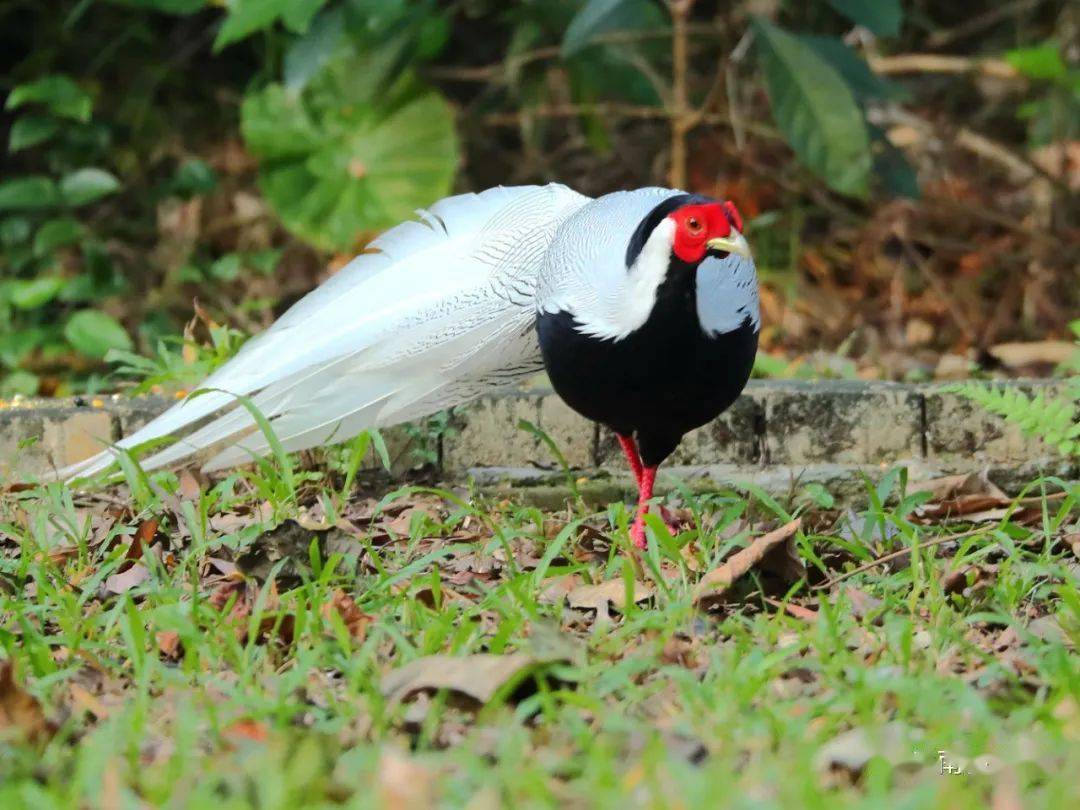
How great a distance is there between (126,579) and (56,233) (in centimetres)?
314

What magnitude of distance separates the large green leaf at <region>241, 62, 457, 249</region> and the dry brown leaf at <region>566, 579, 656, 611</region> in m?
3.20

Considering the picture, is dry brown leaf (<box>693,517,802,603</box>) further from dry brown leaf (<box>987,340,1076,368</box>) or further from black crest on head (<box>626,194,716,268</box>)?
dry brown leaf (<box>987,340,1076,368</box>)

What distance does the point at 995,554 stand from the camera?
120 inches

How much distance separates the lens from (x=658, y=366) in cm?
297

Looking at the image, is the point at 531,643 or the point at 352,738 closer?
the point at 352,738

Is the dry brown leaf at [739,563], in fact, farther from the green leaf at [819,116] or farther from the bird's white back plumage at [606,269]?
the green leaf at [819,116]

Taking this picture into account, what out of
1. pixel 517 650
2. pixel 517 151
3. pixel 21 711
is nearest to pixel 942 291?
pixel 517 151

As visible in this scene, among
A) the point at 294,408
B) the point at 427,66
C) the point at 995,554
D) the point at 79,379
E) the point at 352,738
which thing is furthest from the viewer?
the point at 427,66

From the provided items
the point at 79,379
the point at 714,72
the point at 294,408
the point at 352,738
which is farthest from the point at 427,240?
the point at 714,72

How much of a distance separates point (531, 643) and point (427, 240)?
143 centimetres

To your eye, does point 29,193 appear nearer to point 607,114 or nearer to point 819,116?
point 607,114

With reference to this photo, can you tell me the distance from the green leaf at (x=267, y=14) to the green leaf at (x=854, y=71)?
61.3 inches

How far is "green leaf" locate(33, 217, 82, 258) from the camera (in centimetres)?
567

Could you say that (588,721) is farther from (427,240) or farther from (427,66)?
(427,66)
